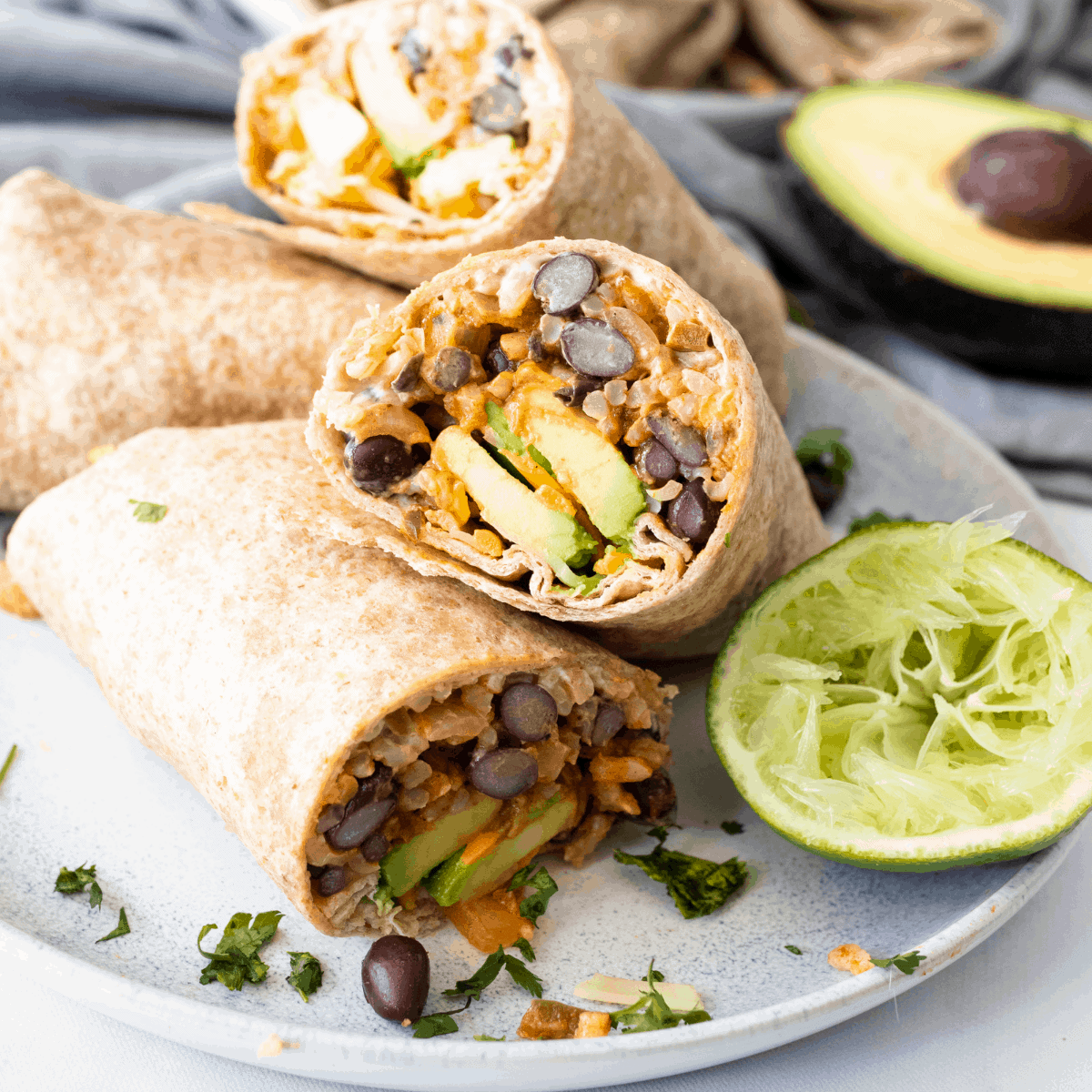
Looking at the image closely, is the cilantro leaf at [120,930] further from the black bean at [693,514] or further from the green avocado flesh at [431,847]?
the black bean at [693,514]

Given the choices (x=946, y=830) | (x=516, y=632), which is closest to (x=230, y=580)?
(x=516, y=632)

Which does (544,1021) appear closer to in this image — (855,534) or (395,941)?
(395,941)

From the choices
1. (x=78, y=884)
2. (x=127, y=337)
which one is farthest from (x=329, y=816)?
(x=127, y=337)

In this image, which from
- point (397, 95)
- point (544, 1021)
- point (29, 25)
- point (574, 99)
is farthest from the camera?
point (29, 25)

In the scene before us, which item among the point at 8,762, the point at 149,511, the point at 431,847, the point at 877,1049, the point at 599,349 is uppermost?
the point at 599,349

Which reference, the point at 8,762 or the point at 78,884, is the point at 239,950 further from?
the point at 8,762

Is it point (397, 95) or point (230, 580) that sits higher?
point (397, 95)

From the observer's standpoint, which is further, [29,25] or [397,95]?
[29,25]
